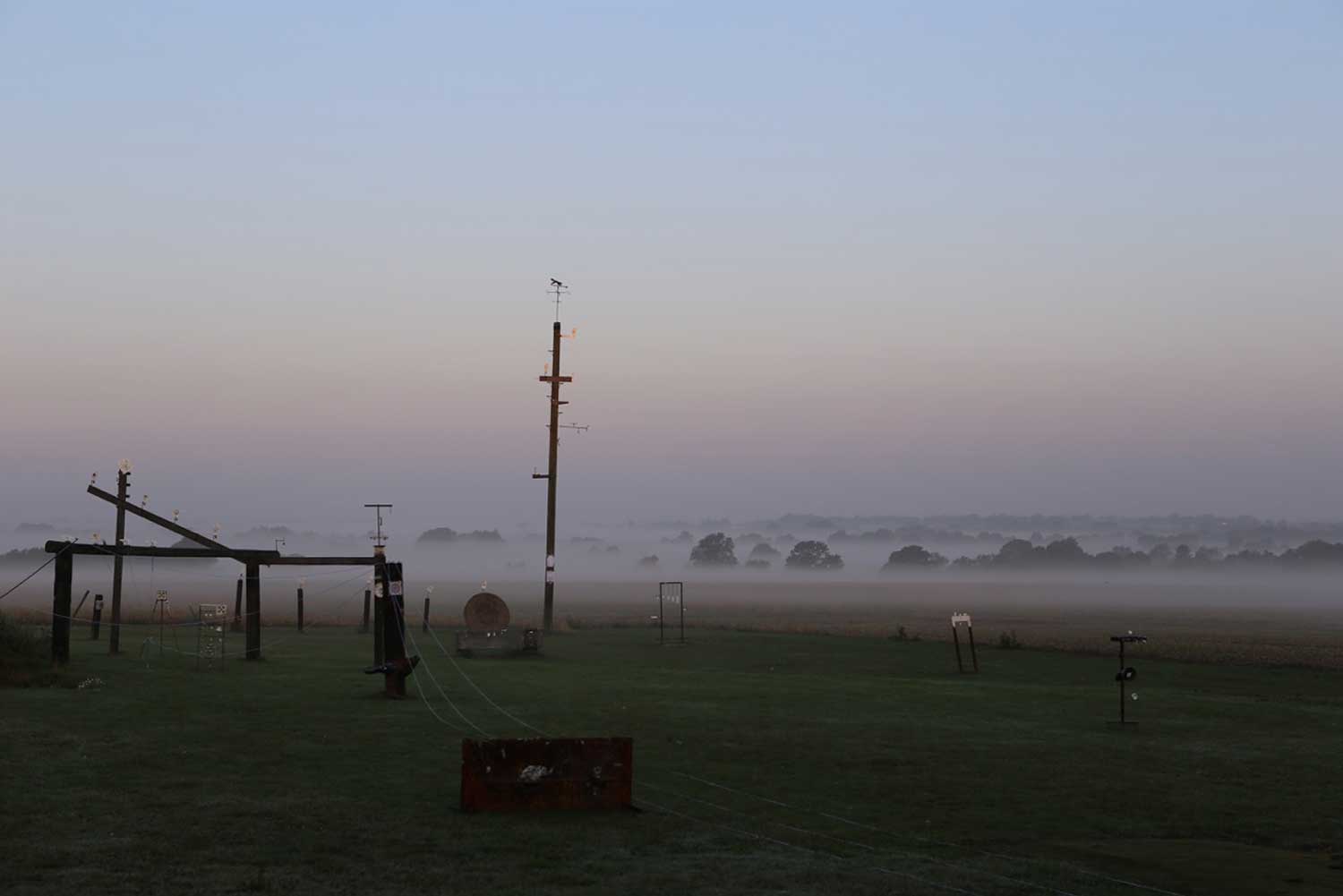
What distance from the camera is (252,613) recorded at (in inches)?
1324

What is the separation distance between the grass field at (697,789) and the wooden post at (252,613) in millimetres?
3812

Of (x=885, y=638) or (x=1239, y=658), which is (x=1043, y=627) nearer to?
(x=885, y=638)

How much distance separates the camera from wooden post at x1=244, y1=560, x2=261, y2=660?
32.7m

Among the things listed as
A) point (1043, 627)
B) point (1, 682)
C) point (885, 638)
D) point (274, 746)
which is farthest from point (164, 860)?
point (1043, 627)

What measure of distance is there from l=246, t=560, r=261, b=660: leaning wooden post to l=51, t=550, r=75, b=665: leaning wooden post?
433 centimetres

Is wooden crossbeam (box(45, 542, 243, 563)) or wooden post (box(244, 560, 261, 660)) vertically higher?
wooden crossbeam (box(45, 542, 243, 563))

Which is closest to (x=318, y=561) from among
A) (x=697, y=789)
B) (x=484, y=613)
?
(x=484, y=613)

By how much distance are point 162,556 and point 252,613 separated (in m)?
3.07

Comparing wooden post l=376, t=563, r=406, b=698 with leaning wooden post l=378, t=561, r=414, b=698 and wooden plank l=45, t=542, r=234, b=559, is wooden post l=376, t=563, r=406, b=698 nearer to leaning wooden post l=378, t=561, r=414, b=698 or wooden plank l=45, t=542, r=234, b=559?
leaning wooden post l=378, t=561, r=414, b=698

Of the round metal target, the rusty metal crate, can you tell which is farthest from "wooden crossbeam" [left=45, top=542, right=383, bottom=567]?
the rusty metal crate

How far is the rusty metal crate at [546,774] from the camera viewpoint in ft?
45.1

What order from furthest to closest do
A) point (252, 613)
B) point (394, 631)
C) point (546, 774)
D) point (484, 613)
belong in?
point (484, 613) < point (252, 613) < point (394, 631) < point (546, 774)

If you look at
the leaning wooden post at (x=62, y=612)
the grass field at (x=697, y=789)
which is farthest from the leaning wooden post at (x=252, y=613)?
the leaning wooden post at (x=62, y=612)

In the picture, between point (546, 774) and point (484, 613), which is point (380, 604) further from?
point (546, 774)
